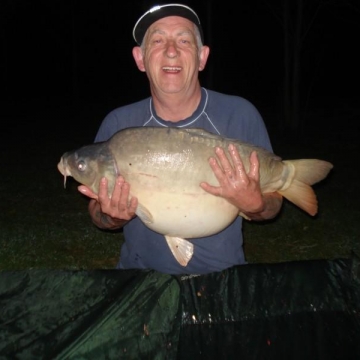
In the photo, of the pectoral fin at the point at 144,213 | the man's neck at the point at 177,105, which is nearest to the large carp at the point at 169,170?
the pectoral fin at the point at 144,213

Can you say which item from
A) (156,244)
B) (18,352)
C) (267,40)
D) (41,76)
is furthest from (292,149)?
(41,76)

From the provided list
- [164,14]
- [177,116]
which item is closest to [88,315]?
[177,116]

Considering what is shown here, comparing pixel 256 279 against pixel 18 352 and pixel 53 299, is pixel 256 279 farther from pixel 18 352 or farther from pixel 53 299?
pixel 18 352

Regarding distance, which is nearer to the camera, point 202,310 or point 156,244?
point 202,310

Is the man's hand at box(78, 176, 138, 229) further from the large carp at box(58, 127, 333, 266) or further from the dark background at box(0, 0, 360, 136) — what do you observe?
the dark background at box(0, 0, 360, 136)

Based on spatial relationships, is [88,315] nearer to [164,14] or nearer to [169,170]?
[169,170]

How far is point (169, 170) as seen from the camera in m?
1.95

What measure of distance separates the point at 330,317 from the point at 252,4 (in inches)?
757

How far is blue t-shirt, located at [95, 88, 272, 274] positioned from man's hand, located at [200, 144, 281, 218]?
1.03 ft

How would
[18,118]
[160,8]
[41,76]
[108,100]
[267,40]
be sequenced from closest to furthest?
[160,8] < [18,118] < [108,100] < [267,40] < [41,76]

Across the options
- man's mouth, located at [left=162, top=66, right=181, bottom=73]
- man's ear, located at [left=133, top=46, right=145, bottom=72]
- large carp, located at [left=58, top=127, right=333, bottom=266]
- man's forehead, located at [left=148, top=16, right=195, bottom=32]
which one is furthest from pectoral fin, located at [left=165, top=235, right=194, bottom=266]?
man's forehead, located at [left=148, top=16, right=195, bottom=32]

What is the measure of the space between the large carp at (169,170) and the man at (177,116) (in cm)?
8

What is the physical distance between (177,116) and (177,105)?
0.07 m

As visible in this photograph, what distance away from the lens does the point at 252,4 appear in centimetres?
1966
